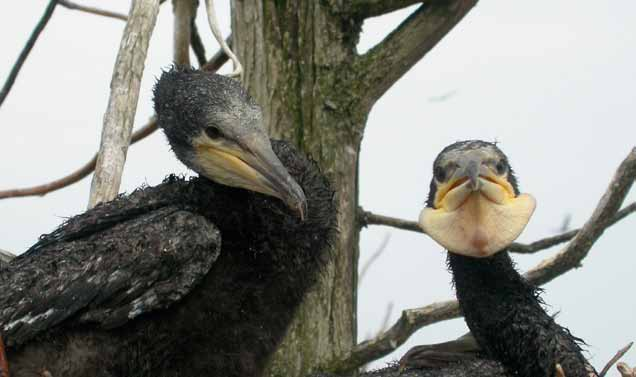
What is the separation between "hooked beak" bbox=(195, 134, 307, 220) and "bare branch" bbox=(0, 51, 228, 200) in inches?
64.0

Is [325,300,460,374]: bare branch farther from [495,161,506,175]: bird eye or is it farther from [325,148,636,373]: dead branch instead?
[495,161,506,175]: bird eye

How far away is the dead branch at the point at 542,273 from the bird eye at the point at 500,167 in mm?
629

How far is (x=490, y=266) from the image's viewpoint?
4.50 m

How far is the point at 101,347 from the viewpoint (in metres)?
3.68

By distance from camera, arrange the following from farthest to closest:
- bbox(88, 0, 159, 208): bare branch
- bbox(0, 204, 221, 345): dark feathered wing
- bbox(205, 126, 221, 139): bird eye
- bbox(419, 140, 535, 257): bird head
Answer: bbox(88, 0, 159, 208): bare branch
bbox(419, 140, 535, 257): bird head
bbox(205, 126, 221, 139): bird eye
bbox(0, 204, 221, 345): dark feathered wing

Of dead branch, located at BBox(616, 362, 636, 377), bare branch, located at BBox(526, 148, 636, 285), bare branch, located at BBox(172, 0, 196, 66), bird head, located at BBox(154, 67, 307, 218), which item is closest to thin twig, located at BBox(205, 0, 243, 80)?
bare branch, located at BBox(172, 0, 196, 66)

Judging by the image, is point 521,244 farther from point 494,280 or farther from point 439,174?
point 439,174

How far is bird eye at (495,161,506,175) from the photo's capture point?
13.5 feet

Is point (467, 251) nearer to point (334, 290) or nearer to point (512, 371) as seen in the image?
point (512, 371)

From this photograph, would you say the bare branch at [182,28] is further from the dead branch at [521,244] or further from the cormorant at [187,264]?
the cormorant at [187,264]

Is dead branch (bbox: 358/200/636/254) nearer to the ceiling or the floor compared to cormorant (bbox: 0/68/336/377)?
nearer to the ceiling

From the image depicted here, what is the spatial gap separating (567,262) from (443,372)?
820 mm

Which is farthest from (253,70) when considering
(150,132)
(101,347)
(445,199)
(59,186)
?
(101,347)

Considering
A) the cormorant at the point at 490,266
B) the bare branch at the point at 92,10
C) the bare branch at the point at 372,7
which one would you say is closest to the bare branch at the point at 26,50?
the bare branch at the point at 92,10
